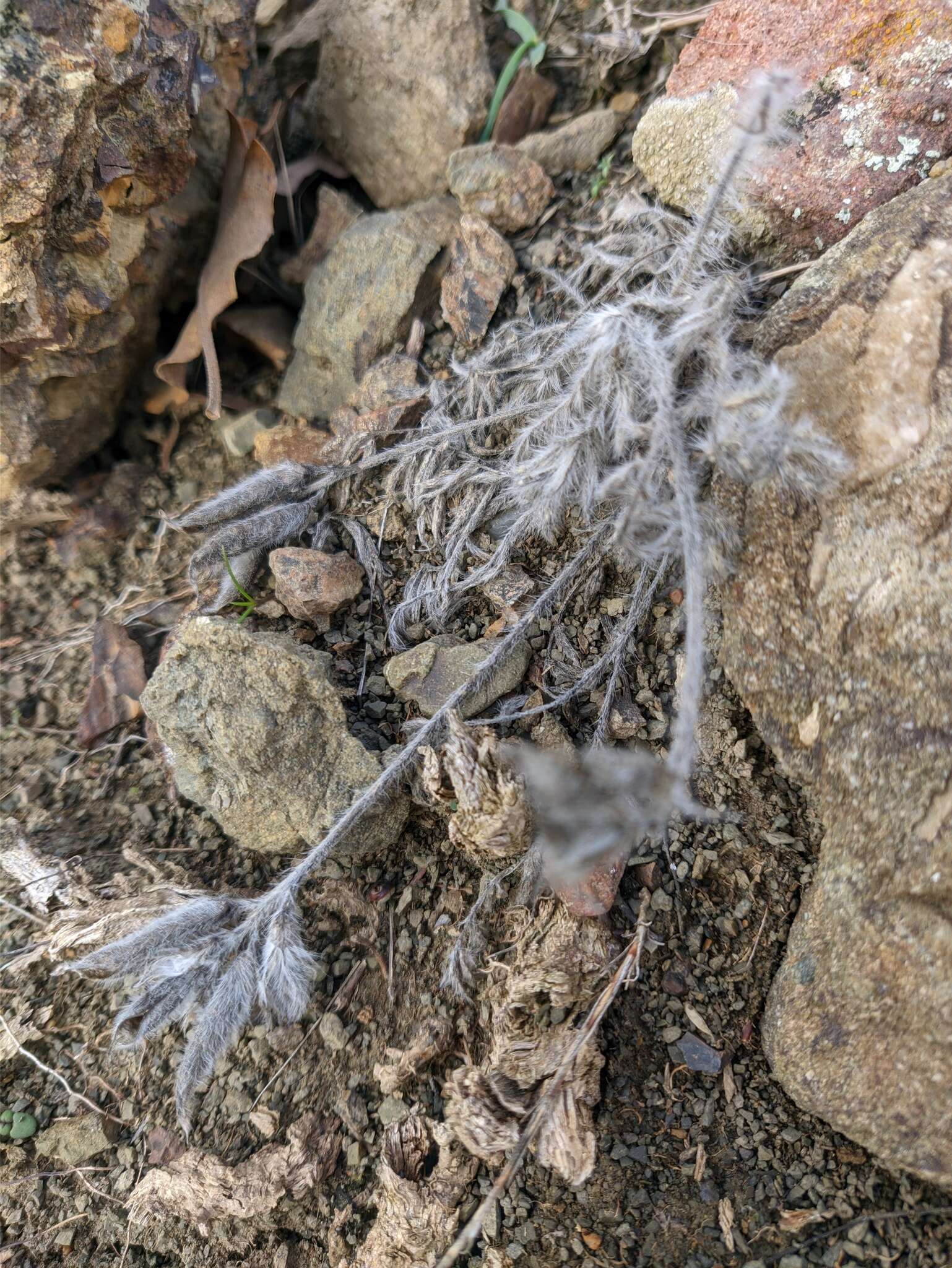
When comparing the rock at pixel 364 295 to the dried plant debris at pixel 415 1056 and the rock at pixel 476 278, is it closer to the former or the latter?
the rock at pixel 476 278

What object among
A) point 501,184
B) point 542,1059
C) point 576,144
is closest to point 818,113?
point 576,144

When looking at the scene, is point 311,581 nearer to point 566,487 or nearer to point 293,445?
point 293,445

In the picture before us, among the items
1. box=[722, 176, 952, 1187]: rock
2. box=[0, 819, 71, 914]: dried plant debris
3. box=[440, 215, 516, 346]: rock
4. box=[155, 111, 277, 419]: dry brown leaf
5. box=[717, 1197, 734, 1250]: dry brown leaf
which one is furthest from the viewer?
box=[155, 111, 277, 419]: dry brown leaf

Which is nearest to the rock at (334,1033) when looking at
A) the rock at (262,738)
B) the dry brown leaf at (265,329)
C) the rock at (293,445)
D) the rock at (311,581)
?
the rock at (262,738)

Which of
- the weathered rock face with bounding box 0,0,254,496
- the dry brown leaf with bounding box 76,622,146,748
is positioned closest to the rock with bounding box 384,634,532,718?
the dry brown leaf with bounding box 76,622,146,748

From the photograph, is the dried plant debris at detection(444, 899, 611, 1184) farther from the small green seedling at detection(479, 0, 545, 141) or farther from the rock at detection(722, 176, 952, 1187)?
the small green seedling at detection(479, 0, 545, 141)
